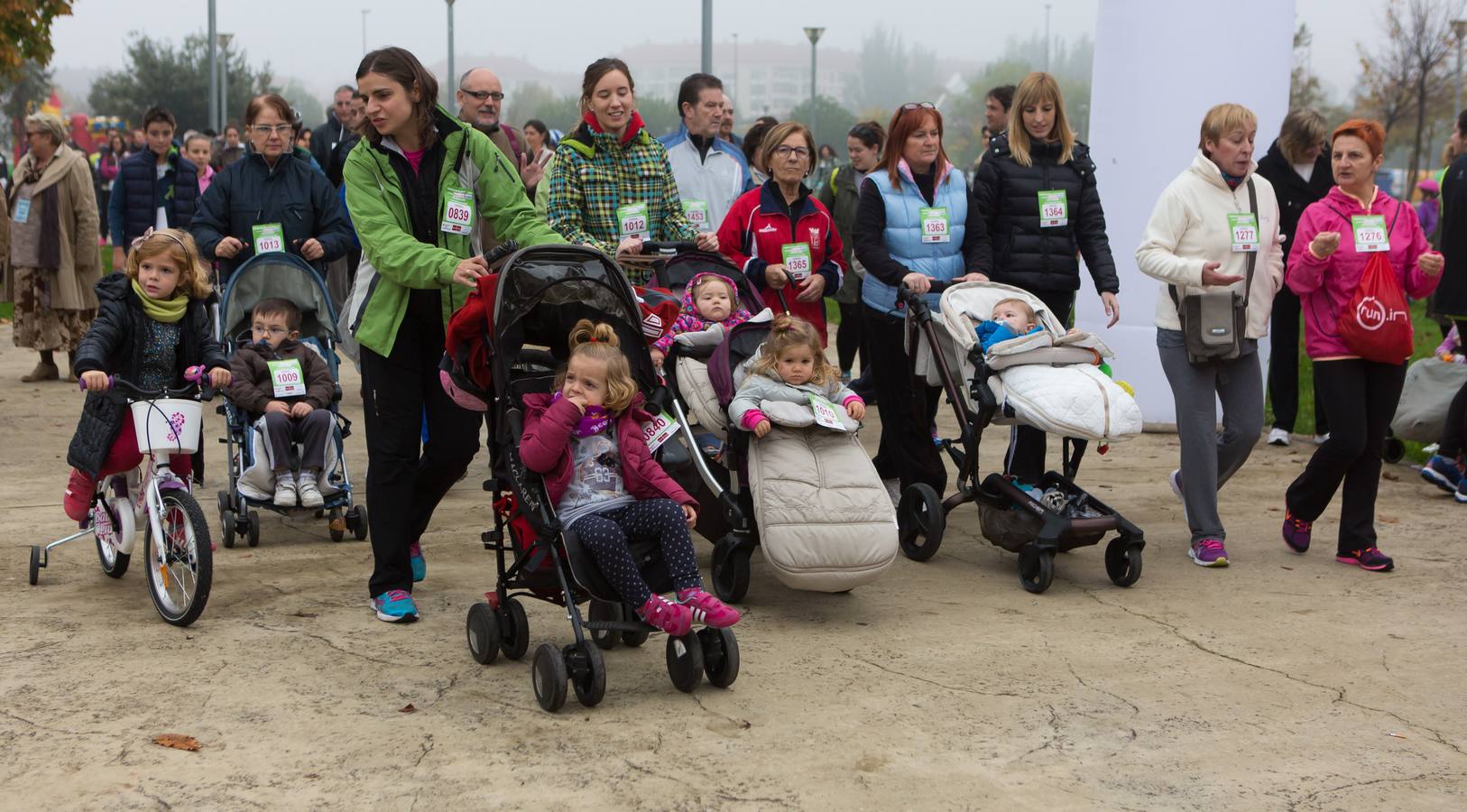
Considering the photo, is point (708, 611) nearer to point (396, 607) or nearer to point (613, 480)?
point (613, 480)

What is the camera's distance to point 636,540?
4.74 m

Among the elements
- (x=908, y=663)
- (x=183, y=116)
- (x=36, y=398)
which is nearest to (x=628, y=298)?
(x=908, y=663)

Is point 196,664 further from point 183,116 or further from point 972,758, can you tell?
point 183,116

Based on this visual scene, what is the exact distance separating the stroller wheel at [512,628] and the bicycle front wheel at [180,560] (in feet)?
3.65

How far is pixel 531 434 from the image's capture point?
472 centimetres

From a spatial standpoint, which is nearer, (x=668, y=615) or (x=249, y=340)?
(x=668, y=615)

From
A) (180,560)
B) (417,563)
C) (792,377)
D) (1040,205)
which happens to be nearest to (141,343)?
(180,560)

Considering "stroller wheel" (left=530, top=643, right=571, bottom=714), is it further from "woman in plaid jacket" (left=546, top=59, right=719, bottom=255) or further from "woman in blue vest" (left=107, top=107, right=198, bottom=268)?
"woman in blue vest" (left=107, top=107, right=198, bottom=268)

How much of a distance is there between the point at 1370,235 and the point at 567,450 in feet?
11.9

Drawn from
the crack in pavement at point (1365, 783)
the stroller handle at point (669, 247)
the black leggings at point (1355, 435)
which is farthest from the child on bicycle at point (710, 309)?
the crack in pavement at point (1365, 783)

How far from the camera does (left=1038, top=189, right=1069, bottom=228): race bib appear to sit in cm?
700

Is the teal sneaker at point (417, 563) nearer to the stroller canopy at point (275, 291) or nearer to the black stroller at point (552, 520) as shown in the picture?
the black stroller at point (552, 520)

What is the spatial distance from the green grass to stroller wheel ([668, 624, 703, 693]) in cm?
358

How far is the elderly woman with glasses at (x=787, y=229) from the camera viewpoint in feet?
24.1
